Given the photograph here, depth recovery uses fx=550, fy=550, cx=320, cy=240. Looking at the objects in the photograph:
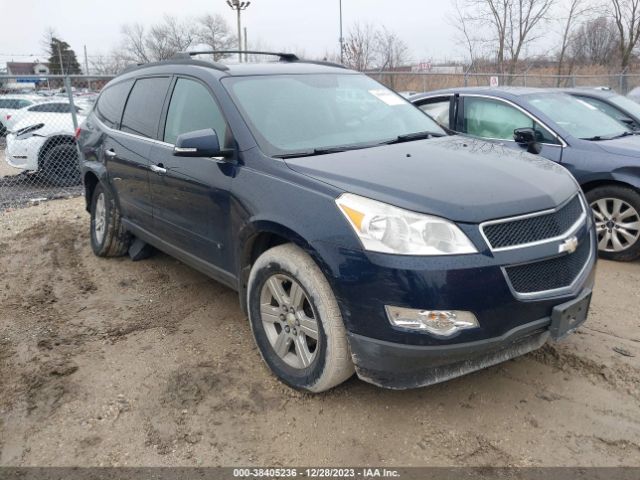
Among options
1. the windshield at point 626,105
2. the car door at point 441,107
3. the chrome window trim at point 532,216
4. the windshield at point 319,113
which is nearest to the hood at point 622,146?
the windshield at point 626,105

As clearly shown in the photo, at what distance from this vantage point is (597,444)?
8.53 ft

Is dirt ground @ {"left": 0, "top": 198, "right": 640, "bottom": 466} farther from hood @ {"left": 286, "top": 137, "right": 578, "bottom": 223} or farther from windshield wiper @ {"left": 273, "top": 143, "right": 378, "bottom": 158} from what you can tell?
windshield wiper @ {"left": 273, "top": 143, "right": 378, "bottom": 158}

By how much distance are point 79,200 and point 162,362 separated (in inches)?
232

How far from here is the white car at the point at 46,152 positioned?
31.2ft

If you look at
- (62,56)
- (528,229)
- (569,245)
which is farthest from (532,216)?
(62,56)

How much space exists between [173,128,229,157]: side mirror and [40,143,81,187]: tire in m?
7.37

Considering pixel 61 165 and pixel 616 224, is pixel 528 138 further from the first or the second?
pixel 61 165

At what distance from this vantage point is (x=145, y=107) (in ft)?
14.5

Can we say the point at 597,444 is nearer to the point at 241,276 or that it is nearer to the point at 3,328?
the point at 241,276

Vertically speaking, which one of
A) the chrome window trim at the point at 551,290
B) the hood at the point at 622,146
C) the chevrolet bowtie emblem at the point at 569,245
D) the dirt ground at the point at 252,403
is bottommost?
the dirt ground at the point at 252,403

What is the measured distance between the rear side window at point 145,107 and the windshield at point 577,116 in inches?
147

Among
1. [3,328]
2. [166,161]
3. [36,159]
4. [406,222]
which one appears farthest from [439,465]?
[36,159]

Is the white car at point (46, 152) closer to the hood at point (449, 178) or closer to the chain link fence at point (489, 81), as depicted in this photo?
the hood at point (449, 178)

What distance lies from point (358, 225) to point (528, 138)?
3339mm
